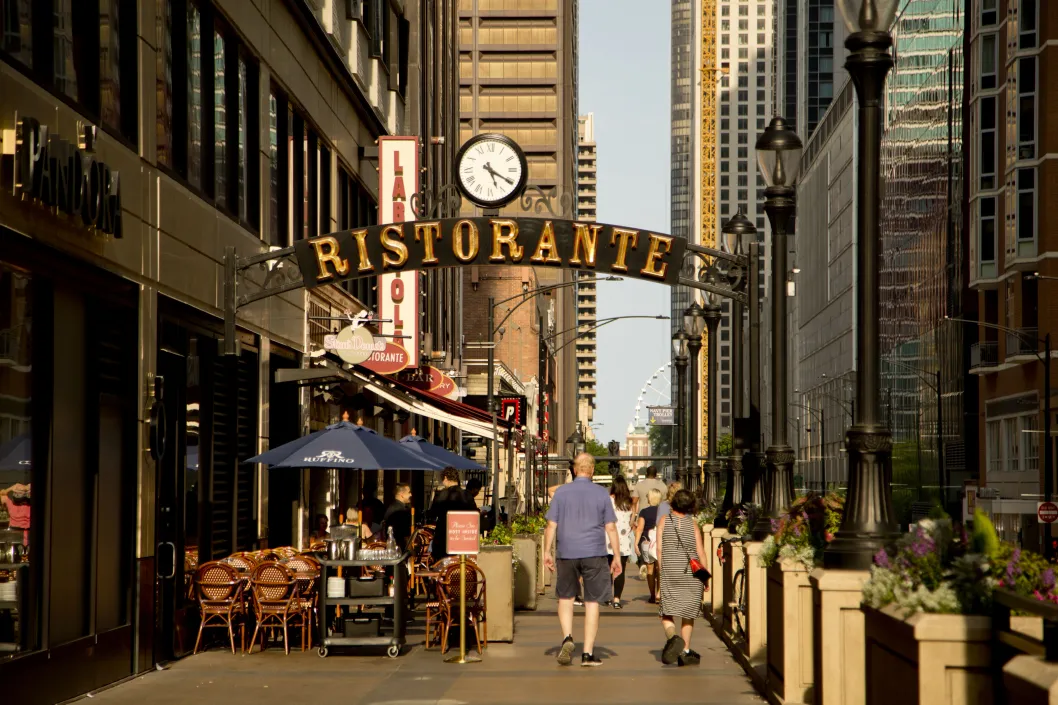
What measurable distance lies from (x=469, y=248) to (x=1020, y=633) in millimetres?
13328

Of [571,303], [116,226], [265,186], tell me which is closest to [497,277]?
[571,303]

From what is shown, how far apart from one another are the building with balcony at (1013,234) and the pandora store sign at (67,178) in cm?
5720

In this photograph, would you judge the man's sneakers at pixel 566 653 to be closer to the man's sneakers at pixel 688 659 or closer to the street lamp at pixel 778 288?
the man's sneakers at pixel 688 659

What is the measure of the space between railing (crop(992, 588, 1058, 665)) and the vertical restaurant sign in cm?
2339

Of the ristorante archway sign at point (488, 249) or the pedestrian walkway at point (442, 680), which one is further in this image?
the ristorante archway sign at point (488, 249)

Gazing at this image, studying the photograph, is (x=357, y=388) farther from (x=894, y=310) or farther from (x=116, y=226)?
(x=894, y=310)

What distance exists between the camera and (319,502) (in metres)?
27.4

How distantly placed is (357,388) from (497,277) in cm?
9060

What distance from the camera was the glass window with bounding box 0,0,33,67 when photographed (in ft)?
38.0

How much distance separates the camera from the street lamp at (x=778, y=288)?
16.6 meters

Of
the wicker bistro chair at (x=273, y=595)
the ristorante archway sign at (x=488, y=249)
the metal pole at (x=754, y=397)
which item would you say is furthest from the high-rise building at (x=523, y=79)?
the wicker bistro chair at (x=273, y=595)

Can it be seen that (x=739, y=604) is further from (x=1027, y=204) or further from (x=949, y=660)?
(x=1027, y=204)

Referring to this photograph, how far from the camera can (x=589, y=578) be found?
1594 cm

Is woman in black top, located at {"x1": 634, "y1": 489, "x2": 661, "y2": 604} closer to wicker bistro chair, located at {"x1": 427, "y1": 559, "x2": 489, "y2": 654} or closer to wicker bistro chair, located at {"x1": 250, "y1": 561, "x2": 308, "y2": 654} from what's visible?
wicker bistro chair, located at {"x1": 427, "y1": 559, "x2": 489, "y2": 654}
